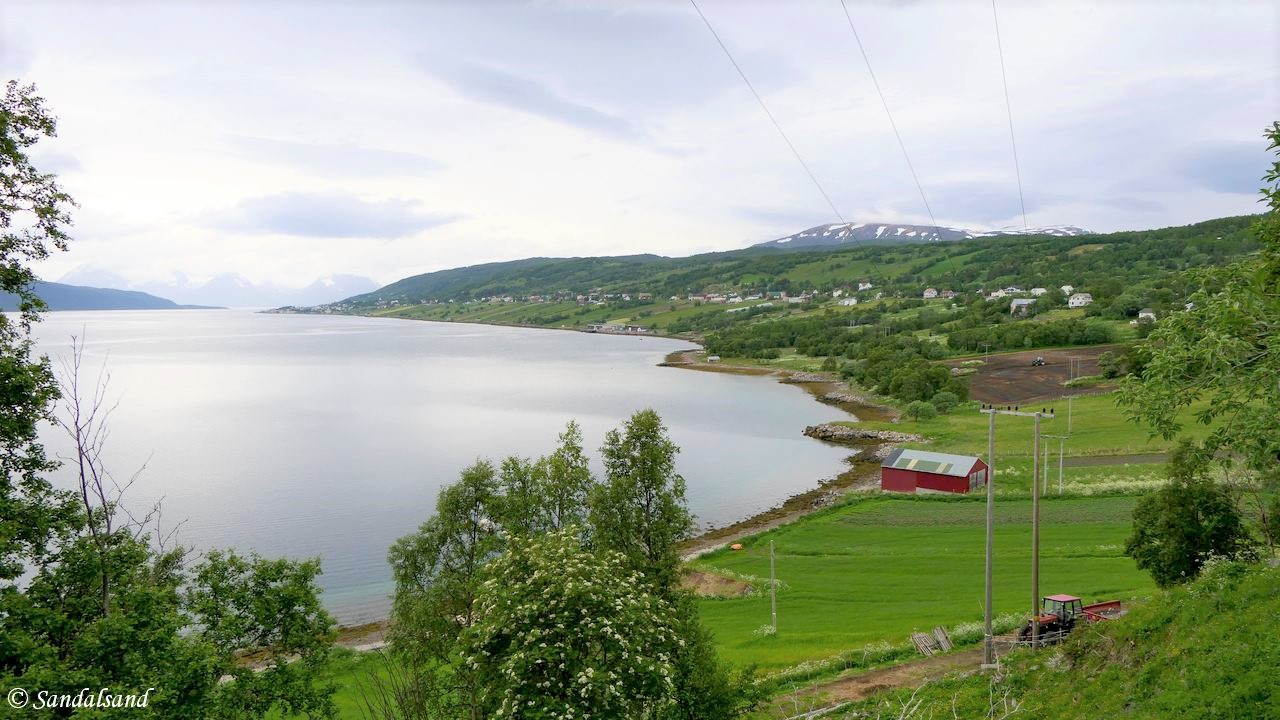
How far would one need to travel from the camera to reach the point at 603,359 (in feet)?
492

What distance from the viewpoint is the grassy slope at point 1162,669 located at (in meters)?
10.6

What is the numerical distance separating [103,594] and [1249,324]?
20.1 m

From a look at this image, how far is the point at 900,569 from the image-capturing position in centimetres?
3128

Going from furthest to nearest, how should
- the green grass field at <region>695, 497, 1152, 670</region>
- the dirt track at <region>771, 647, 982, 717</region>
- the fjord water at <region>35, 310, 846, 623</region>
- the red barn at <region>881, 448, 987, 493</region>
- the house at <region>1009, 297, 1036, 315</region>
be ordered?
the house at <region>1009, 297, 1036, 315</region>, the red barn at <region>881, 448, 987, 493</region>, the fjord water at <region>35, 310, 846, 623</region>, the green grass field at <region>695, 497, 1152, 670</region>, the dirt track at <region>771, 647, 982, 717</region>

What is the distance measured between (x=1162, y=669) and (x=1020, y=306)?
5712 inches

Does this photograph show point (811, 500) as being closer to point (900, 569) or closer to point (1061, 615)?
point (900, 569)

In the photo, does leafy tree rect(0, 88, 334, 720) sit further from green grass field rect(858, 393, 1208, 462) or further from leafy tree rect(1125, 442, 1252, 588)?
green grass field rect(858, 393, 1208, 462)

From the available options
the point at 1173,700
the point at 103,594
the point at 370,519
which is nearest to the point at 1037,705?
the point at 1173,700

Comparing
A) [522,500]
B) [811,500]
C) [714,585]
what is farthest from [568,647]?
[811,500]

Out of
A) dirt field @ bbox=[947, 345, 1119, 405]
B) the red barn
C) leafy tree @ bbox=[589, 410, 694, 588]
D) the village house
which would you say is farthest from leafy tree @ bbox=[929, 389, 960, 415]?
the village house

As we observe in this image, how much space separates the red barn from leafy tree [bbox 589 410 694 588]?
110 ft

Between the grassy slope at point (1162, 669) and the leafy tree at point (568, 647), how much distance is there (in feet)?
24.5

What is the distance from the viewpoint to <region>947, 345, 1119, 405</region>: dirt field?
78250 mm

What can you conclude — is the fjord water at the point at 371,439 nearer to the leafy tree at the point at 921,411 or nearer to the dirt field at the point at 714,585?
the leafy tree at the point at 921,411
